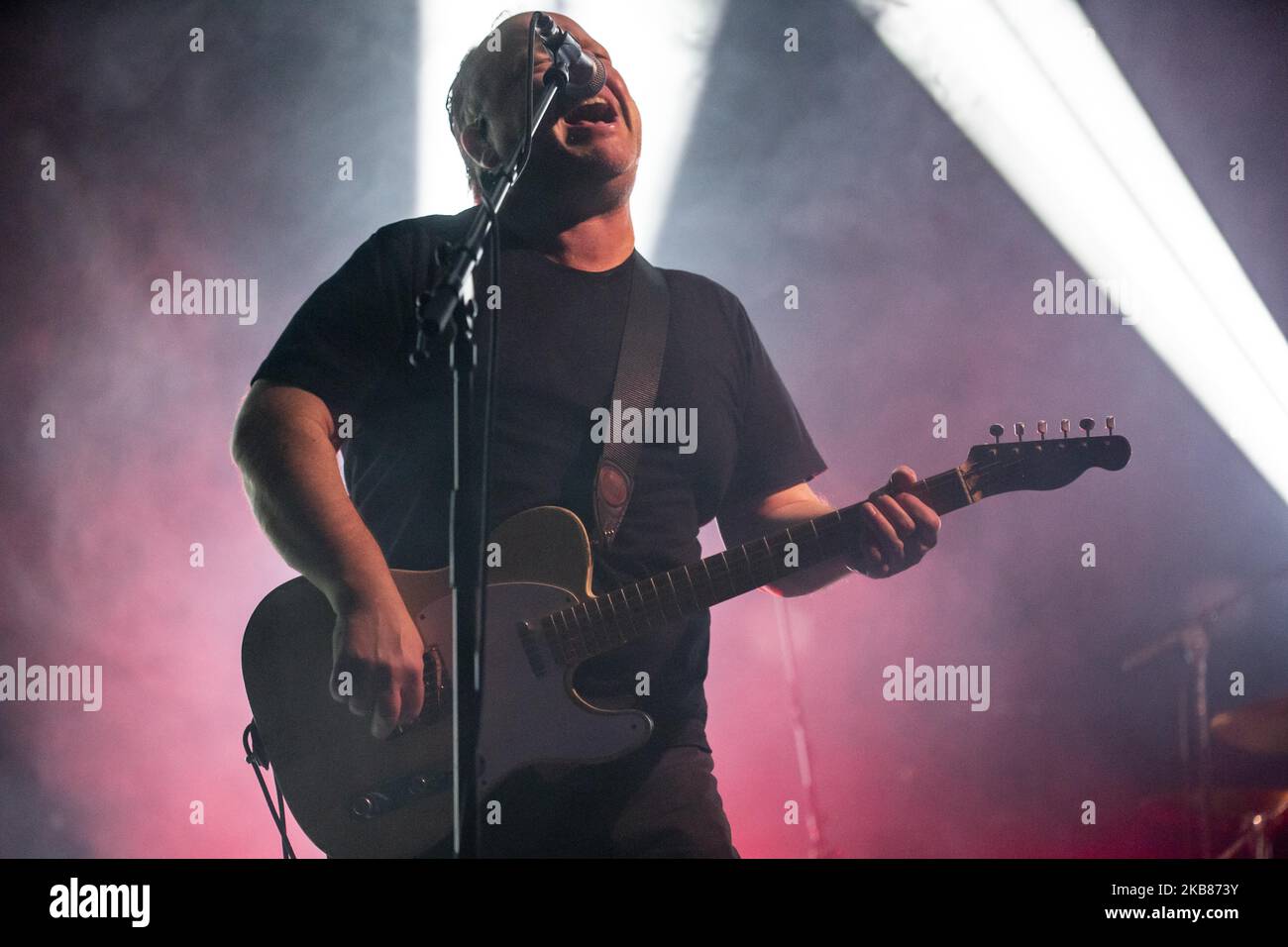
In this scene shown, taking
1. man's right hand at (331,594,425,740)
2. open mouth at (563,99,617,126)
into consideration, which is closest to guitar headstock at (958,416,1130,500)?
open mouth at (563,99,617,126)

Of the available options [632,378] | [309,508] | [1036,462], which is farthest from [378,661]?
[1036,462]

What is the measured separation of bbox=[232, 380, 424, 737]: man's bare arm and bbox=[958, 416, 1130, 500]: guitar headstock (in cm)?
118

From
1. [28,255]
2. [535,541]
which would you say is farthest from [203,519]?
[535,541]

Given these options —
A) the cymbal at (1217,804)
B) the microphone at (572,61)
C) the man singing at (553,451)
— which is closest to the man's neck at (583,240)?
the man singing at (553,451)

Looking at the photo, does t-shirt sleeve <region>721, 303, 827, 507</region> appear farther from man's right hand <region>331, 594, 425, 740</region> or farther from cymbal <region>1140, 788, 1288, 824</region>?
cymbal <region>1140, 788, 1288, 824</region>

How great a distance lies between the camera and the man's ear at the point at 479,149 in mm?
2264

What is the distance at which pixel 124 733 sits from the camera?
10.3 ft

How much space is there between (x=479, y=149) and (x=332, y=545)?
109 centimetres

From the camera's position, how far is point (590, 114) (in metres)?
2.08

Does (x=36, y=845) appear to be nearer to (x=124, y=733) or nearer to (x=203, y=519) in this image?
(x=124, y=733)

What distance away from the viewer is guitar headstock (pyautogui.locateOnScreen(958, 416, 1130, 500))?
2.05 m

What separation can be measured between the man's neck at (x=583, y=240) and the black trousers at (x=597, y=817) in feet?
3.32
